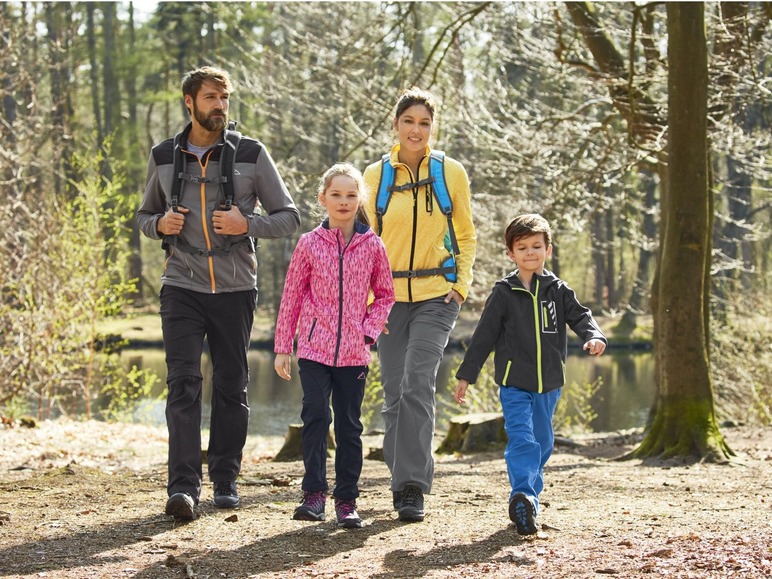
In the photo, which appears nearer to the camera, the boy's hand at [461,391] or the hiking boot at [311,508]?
the boy's hand at [461,391]

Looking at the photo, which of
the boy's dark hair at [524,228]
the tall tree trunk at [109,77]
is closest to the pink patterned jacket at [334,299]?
the boy's dark hair at [524,228]

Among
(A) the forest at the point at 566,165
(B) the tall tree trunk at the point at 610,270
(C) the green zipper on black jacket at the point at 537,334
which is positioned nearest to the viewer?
(C) the green zipper on black jacket at the point at 537,334

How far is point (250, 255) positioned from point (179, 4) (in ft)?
118

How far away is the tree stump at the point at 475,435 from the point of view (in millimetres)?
10742

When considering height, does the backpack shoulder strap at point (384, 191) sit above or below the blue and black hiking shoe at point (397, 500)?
above

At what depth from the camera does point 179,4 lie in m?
39.2

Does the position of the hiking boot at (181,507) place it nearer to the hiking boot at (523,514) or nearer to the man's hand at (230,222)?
the man's hand at (230,222)

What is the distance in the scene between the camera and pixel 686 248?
8.80m

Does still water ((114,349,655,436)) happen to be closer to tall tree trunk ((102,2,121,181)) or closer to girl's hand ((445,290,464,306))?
girl's hand ((445,290,464,306))

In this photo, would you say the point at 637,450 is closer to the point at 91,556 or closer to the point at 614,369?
the point at 91,556

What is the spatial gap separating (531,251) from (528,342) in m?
0.42

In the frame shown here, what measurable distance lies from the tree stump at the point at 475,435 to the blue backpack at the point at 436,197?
5.54m

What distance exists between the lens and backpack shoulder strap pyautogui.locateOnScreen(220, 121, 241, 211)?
530 centimetres

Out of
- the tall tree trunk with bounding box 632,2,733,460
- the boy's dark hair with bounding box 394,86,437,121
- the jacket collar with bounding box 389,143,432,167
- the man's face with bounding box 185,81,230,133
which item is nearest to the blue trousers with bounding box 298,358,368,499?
the jacket collar with bounding box 389,143,432,167
